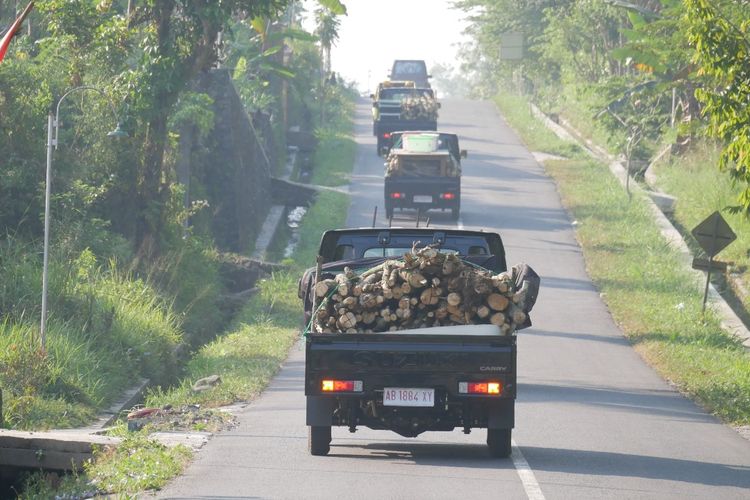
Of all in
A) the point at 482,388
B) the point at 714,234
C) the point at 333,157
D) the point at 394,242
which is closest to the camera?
the point at 482,388

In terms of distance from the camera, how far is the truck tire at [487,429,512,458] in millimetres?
12523

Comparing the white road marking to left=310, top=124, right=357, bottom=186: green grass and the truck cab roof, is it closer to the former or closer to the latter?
the truck cab roof

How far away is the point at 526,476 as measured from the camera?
456 inches

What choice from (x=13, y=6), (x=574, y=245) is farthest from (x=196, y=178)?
(x=574, y=245)

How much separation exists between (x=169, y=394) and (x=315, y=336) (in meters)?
7.16

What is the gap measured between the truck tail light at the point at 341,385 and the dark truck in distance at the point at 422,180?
2331 cm

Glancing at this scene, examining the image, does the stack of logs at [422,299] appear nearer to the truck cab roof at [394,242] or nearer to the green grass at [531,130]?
the truck cab roof at [394,242]

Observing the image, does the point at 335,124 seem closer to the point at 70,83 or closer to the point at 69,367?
the point at 70,83

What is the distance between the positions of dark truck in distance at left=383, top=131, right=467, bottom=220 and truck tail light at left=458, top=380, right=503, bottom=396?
23.4 metres

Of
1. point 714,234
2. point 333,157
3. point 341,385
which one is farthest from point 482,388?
point 333,157

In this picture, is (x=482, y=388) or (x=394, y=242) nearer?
(x=482, y=388)

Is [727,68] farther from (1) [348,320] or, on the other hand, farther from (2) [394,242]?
(1) [348,320]

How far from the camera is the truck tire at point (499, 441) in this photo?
1252cm

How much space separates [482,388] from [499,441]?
83 centimetres
